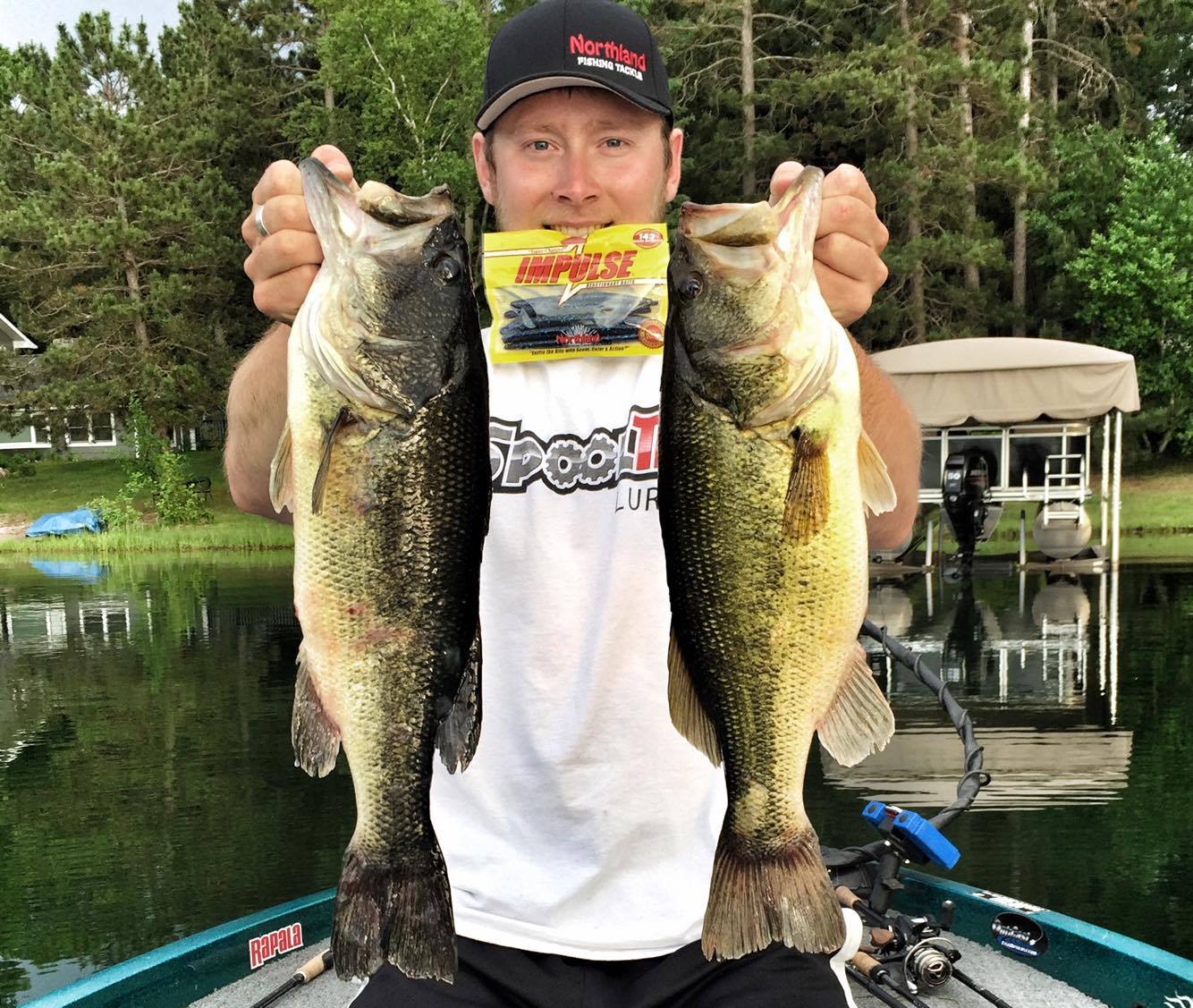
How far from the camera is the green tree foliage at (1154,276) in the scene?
23.6 m

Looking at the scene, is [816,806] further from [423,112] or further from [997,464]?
[423,112]

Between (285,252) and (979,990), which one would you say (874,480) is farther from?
(979,990)

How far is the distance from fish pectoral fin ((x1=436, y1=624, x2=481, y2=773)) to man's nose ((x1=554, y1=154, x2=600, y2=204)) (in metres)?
1.01

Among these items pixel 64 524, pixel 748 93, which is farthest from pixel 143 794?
pixel 748 93

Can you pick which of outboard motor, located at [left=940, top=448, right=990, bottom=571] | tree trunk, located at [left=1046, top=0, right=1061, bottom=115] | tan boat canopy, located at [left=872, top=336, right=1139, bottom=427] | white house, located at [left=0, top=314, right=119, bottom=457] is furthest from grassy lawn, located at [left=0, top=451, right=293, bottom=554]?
tree trunk, located at [left=1046, top=0, right=1061, bottom=115]

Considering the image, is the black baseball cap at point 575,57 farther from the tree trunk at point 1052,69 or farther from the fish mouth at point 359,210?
the tree trunk at point 1052,69

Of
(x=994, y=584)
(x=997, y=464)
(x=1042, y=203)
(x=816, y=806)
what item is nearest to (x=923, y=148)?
(x=1042, y=203)

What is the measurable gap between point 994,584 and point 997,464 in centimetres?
249

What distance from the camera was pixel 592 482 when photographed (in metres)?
2.16

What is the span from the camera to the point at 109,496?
90.3ft

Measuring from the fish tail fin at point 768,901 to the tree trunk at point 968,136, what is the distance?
21758mm

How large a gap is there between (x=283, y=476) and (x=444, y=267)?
42 cm

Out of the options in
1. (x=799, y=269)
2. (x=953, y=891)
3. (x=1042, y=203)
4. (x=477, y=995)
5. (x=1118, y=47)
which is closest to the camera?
(x=799, y=269)

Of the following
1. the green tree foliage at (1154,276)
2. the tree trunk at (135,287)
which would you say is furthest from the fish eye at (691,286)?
the tree trunk at (135,287)
